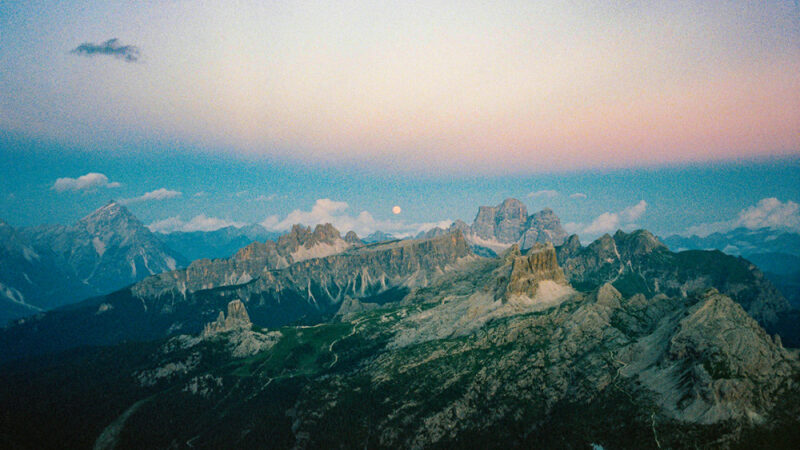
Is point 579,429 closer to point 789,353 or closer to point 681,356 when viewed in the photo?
point 681,356

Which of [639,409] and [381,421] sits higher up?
[639,409]

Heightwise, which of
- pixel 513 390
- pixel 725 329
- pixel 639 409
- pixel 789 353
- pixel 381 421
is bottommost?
pixel 381 421

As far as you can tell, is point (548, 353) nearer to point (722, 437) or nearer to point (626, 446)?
point (626, 446)

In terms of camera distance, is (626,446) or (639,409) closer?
(626,446)

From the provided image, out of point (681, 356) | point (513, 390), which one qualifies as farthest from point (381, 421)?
point (681, 356)

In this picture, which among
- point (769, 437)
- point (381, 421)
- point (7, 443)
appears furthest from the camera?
point (381, 421)

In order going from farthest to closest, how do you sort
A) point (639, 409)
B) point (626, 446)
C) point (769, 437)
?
point (639, 409) → point (626, 446) → point (769, 437)

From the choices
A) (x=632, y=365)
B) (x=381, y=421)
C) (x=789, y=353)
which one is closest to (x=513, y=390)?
(x=632, y=365)

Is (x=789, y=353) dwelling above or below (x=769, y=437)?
above

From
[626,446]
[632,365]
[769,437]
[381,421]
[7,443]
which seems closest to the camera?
[769,437]
